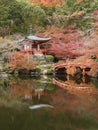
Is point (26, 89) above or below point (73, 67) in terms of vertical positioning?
above

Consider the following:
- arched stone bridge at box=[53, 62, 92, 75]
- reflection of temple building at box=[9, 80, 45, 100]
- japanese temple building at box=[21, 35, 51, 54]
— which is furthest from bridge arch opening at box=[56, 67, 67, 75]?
reflection of temple building at box=[9, 80, 45, 100]

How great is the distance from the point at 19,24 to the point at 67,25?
19.3 feet

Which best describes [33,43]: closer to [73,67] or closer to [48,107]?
[73,67]

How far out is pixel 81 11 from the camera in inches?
1414

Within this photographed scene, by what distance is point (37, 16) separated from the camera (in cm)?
3772

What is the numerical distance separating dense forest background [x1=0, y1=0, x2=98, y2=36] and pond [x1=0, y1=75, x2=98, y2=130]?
16.9 meters

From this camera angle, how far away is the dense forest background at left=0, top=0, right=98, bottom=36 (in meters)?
A: 35.8

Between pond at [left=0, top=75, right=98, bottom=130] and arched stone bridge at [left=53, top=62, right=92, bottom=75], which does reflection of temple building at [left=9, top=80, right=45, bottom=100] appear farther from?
arched stone bridge at [left=53, top=62, right=92, bottom=75]

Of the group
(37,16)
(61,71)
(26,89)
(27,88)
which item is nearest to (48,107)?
(26,89)

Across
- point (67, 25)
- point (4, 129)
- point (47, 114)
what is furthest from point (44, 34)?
point (4, 129)

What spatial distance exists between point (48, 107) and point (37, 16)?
25.2 meters

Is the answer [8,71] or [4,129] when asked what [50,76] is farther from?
[4,129]

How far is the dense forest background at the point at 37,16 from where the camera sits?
3578 cm

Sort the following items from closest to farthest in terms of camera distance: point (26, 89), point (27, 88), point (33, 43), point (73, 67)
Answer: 1. point (26, 89)
2. point (27, 88)
3. point (73, 67)
4. point (33, 43)
